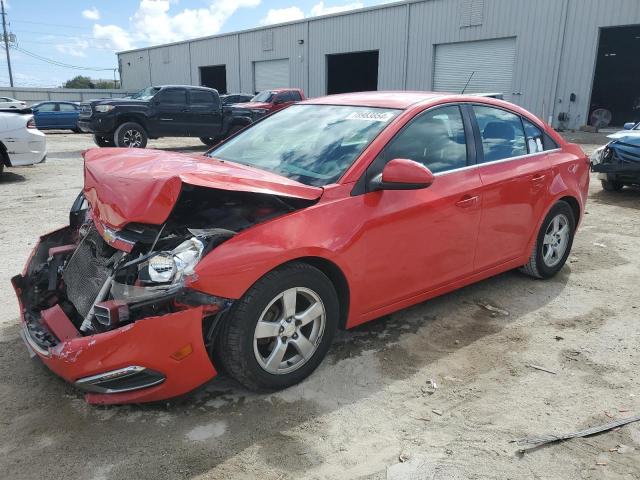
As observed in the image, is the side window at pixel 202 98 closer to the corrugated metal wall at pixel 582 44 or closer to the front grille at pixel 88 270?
the front grille at pixel 88 270

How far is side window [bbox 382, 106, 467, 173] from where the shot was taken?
3482mm

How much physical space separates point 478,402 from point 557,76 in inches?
822

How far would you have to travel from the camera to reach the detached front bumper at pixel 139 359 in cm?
251

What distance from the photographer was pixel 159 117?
14.9 m

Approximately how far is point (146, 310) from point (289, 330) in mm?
774

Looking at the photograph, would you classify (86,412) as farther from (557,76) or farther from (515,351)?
(557,76)

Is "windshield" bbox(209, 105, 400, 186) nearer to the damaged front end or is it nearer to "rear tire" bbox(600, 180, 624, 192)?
the damaged front end

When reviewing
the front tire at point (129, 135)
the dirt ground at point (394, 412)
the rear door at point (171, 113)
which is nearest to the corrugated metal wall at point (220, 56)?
the rear door at point (171, 113)

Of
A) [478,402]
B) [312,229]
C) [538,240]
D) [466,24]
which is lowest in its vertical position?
[478,402]

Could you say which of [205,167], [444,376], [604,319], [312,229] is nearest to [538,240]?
[604,319]

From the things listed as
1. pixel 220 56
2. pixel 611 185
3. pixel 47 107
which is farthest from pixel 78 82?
pixel 611 185

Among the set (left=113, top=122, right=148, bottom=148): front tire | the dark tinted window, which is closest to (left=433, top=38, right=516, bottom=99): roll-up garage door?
(left=113, top=122, right=148, bottom=148): front tire

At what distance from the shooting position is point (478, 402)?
300 cm

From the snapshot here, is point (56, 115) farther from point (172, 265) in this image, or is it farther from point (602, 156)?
point (172, 265)
